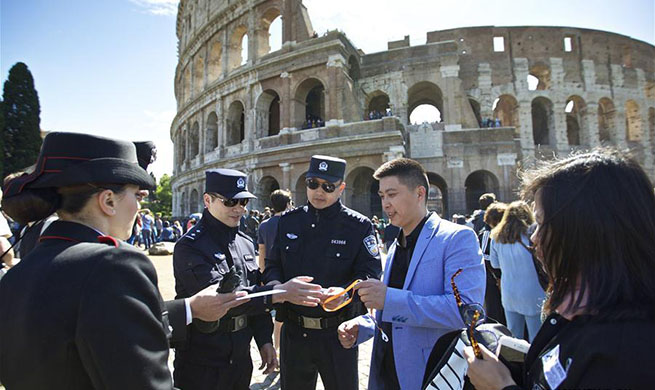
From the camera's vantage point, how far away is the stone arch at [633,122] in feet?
88.7

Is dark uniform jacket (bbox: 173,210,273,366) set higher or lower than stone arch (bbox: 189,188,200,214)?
lower

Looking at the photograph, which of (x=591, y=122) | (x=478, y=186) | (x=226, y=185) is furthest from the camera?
(x=591, y=122)

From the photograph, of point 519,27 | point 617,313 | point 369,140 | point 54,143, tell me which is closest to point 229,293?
point 54,143

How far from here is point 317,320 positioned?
287 cm

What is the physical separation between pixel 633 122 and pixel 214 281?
3675cm

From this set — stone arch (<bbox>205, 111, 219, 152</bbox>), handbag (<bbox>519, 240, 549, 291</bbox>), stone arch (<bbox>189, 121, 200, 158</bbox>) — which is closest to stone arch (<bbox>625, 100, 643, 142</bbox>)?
handbag (<bbox>519, 240, 549, 291</bbox>)

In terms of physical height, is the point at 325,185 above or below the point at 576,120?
below

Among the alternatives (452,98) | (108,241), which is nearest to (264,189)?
(452,98)

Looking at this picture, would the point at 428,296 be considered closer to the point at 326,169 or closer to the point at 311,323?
the point at 311,323

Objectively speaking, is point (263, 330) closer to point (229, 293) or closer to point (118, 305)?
point (229, 293)

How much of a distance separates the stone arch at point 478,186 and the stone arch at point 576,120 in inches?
371

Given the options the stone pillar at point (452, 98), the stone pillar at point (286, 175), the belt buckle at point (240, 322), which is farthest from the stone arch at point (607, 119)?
the belt buckle at point (240, 322)

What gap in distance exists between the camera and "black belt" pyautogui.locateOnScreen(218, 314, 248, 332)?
266 cm

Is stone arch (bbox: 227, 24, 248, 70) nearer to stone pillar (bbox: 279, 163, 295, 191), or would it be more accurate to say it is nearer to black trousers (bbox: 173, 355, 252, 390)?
stone pillar (bbox: 279, 163, 295, 191)
